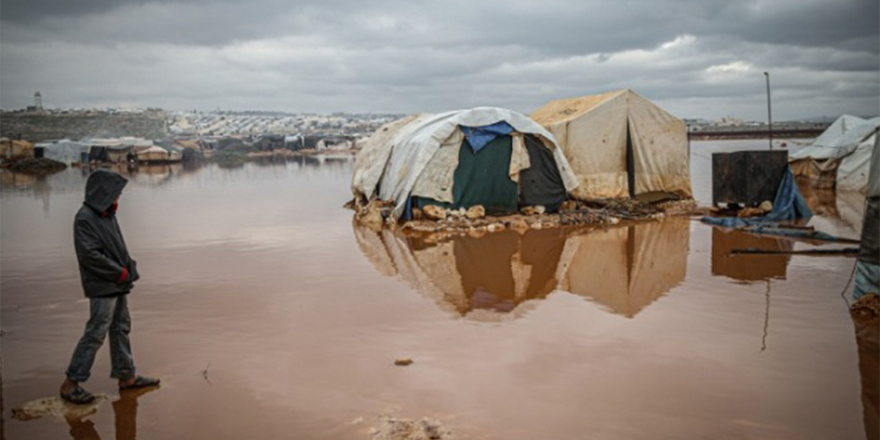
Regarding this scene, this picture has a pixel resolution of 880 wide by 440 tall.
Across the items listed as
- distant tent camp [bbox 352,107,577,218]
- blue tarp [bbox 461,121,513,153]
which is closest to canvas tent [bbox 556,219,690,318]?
distant tent camp [bbox 352,107,577,218]

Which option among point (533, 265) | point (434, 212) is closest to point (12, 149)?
point (434, 212)

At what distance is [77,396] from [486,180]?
10.5 m

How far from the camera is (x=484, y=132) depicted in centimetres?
1423

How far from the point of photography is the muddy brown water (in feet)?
14.8

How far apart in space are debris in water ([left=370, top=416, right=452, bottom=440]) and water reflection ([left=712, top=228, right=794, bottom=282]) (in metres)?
5.74

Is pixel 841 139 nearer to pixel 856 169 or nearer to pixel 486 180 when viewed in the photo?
pixel 856 169

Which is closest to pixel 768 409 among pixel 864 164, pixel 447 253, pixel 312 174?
pixel 447 253

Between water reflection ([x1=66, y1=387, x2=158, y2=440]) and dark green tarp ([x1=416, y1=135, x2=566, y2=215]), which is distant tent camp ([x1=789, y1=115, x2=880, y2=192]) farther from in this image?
water reflection ([x1=66, y1=387, x2=158, y2=440])

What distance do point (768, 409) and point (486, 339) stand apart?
2.50 meters

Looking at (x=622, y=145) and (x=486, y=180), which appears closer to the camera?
(x=486, y=180)

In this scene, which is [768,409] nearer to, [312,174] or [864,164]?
[864,164]

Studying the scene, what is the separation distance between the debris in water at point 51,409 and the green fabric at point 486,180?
31.6ft

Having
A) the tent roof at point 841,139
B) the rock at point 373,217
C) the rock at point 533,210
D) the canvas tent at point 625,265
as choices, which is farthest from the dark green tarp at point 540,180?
the tent roof at point 841,139

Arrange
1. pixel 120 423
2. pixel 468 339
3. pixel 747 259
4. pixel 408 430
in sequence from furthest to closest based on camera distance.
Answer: pixel 747 259
pixel 468 339
pixel 120 423
pixel 408 430
